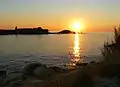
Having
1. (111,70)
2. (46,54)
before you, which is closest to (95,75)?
(111,70)

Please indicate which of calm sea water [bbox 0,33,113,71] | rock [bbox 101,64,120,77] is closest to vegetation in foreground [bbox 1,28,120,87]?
rock [bbox 101,64,120,77]

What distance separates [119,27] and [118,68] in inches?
87.0

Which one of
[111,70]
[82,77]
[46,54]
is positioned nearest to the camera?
[82,77]

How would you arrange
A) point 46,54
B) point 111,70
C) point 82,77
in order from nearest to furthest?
point 82,77
point 111,70
point 46,54

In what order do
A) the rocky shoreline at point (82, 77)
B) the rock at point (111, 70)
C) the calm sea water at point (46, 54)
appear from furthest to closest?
the calm sea water at point (46, 54) → the rock at point (111, 70) → the rocky shoreline at point (82, 77)

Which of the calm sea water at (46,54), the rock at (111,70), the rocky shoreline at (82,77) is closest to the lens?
the rocky shoreline at (82,77)

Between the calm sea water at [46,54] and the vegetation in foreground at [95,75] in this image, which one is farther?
the calm sea water at [46,54]

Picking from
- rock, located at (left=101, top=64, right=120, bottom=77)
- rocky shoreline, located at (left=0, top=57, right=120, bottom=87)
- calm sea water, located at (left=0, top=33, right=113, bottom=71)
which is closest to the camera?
rocky shoreline, located at (left=0, top=57, right=120, bottom=87)

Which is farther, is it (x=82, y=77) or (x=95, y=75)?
(x=95, y=75)

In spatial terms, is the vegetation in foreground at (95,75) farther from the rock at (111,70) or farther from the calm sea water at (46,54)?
the calm sea water at (46,54)

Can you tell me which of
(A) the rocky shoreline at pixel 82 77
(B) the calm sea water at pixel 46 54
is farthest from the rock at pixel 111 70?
(B) the calm sea water at pixel 46 54

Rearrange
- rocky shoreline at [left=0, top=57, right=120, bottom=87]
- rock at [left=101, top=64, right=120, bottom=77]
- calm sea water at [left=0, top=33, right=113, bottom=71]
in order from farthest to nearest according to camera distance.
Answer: calm sea water at [left=0, top=33, right=113, bottom=71] → rock at [left=101, top=64, right=120, bottom=77] → rocky shoreline at [left=0, top=57, right=120, bottom=87]

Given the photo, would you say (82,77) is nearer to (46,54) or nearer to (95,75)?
(95,75)

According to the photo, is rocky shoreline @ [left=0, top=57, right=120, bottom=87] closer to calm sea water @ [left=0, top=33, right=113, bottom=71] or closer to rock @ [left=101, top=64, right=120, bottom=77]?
rock @ [left=101, top=64, right=120, bottom=77]
